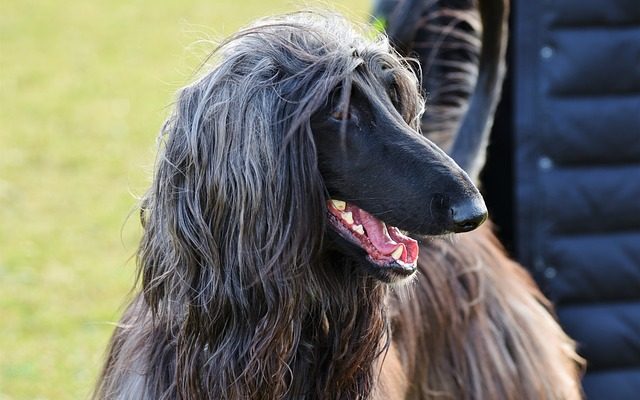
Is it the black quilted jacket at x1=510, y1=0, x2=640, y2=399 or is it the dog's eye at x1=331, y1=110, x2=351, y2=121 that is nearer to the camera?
the dog's eye at x1=331, y1=110, x2=351, y2=121

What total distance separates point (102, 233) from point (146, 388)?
3.90 metres

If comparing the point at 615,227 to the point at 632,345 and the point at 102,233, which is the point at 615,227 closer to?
the point at 632,345

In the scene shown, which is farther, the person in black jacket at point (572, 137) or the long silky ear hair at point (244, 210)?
the person in black jacket at point (572, 137)

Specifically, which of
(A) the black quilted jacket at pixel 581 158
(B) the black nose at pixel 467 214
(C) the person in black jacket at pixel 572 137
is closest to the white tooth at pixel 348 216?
(B) the black nose at pixel 467 214

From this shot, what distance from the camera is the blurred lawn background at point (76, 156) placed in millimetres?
4309

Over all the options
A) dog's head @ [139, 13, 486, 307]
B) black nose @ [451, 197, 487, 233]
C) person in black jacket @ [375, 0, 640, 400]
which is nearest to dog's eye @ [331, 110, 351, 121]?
dog's head @ [139, 13, 486, 307]

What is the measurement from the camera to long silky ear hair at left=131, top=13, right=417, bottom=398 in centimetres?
206

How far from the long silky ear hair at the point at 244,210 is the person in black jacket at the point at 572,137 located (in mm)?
1138

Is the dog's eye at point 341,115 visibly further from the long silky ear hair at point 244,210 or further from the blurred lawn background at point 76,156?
the blurred lawn background at point 76,156

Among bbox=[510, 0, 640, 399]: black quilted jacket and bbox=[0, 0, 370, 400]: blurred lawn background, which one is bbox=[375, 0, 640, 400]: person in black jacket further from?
bbox=[0, 0, 370, 400]: blurred lawn background

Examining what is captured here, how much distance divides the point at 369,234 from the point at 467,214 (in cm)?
23

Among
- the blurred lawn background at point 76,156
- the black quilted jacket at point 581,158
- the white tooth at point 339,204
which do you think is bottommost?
the blurred lawn background at point 76,156

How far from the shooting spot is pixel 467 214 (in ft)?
6.51

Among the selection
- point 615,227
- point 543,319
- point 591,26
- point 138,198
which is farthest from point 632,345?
point 138,198
